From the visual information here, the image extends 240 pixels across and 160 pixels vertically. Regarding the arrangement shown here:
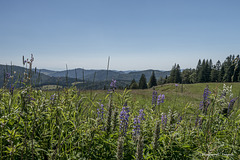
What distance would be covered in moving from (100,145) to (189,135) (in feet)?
4.86

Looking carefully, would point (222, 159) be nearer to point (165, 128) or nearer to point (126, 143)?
point (165, 128)

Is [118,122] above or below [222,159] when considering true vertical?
above

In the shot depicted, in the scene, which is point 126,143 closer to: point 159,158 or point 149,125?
point 159,158

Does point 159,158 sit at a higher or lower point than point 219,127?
lower

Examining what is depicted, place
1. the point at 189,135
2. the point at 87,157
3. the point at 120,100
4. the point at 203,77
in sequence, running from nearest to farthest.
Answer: the point at 87,157 → the point at 189,135 → the point at 120,100 → the point at 203,77

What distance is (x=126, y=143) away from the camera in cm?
220

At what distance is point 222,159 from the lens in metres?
2.13

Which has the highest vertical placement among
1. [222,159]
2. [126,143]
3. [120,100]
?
[120,100]

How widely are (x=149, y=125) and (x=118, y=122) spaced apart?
23.3 inches

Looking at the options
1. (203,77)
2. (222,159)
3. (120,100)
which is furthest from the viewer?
(203,77)

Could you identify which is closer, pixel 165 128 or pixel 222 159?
pixel 222 159

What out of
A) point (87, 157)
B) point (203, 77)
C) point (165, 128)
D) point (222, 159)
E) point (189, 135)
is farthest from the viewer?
point (203, 77)

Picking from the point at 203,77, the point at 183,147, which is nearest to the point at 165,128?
the point at 183,147

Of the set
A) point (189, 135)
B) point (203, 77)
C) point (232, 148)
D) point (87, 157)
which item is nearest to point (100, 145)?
point (87, 157)
